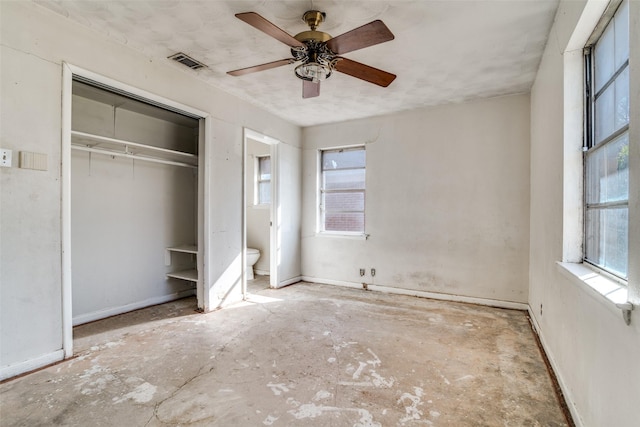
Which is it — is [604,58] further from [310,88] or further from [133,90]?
[133,90]

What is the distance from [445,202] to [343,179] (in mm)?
1540

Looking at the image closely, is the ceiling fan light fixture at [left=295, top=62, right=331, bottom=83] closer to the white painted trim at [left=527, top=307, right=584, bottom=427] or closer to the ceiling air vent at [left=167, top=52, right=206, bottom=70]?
the ceiling air vent at [left=167, top=52, right=206, bottom=70]

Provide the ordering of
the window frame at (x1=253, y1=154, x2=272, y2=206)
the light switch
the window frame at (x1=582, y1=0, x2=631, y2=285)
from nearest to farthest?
1. the window frame at (x1=582, y1=0, x2=631, y2=285)
2. the light switch
3. the window frame at (x1=253, y1=154, x2=272, y2=206)

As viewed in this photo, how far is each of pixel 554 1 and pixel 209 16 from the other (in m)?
2.32

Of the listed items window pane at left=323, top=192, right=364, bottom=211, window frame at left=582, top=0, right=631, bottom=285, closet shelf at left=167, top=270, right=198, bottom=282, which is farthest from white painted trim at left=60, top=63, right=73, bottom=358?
window frame at left=582, top=0, right=631, bottom=285

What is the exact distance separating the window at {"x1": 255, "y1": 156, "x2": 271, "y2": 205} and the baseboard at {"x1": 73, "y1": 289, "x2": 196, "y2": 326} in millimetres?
1969

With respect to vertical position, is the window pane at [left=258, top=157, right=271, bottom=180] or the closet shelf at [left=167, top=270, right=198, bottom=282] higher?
the window pane at [left=258, top=157, right=271, bottom=180]

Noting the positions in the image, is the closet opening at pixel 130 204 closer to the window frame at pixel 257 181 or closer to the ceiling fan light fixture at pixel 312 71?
the window frame at pixel 257 181

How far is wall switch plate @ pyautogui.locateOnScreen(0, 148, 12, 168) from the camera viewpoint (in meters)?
1.99

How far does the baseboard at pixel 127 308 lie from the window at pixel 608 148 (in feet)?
13.6

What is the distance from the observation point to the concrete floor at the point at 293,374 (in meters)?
1.72

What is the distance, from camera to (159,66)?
292 centimetres

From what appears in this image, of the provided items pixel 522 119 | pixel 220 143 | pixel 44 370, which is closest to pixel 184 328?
pixel 44 370

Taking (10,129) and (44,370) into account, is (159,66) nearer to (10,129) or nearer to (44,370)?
(10,129)
